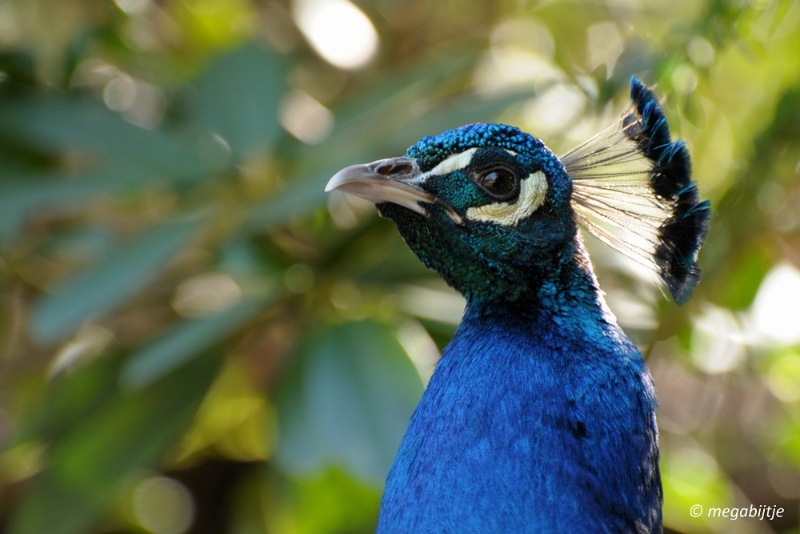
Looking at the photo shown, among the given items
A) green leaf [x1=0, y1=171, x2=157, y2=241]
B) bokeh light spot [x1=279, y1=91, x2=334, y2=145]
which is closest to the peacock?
green leaf [x1=0, y1=171, x2=157, y2=241]

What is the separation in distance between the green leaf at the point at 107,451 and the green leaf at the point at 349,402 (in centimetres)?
25

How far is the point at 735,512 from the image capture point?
75.0 inches

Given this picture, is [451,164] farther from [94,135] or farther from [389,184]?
[94,135]

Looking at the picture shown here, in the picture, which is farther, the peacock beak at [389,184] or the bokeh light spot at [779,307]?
the bokeh light spot at [779,307]

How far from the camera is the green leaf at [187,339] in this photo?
1461 millimetres

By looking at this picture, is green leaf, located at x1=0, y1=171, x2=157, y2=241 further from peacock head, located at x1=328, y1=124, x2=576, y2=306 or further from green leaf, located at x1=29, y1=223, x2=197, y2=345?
peacock head, located at x1=328, y1=124, x2=576, y2=306

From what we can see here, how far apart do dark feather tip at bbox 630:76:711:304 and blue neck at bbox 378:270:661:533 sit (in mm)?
97

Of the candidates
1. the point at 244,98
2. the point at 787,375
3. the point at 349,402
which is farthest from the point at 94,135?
the point at 787,375

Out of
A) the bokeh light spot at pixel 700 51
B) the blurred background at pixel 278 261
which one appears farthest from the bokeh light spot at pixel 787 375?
the bokeh light spot at pixel 700 51

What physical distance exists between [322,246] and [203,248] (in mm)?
282

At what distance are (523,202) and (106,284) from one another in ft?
2.84

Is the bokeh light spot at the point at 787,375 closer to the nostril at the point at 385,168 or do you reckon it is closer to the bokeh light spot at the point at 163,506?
the nostril at the point at 385,168

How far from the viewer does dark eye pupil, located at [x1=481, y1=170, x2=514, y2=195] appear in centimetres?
91

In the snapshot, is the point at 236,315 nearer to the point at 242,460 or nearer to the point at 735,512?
the point at 242,460
